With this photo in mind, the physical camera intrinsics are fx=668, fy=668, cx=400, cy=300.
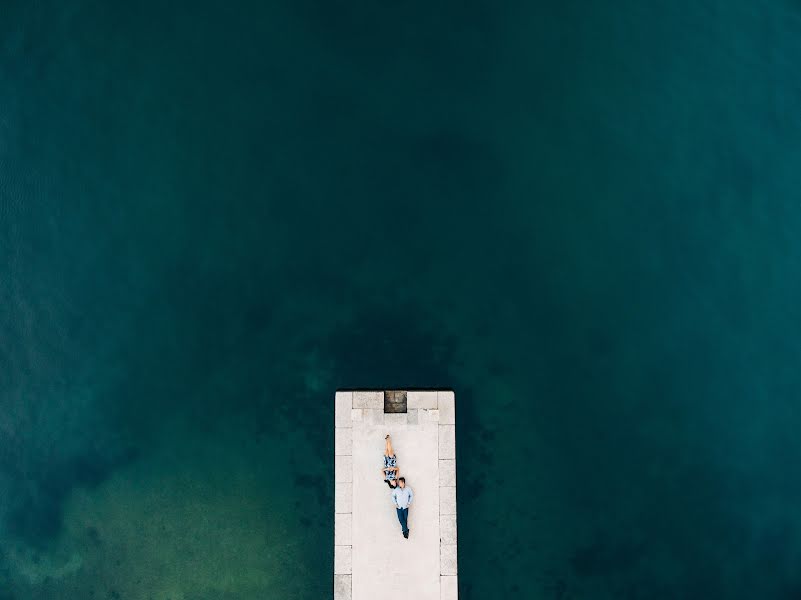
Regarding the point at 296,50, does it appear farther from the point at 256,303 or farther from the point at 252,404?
the point at 252,404

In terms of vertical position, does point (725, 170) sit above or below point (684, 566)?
above

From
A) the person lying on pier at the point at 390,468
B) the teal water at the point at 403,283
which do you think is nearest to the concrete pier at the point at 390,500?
the person lying on pier at the point at 390,468

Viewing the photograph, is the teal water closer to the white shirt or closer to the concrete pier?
the concrete pier

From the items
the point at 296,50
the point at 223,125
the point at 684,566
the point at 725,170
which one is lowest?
the point at 684,566

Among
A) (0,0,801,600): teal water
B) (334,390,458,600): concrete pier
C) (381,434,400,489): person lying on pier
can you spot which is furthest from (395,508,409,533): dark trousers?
(0,0,801,600): teal water

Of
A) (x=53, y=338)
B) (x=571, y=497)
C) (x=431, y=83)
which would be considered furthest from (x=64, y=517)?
(x=431, y=83)

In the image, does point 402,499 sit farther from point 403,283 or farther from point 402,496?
point 403,283

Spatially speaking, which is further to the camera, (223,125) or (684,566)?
(223,125)

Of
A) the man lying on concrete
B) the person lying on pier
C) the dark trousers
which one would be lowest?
the dark trousers
